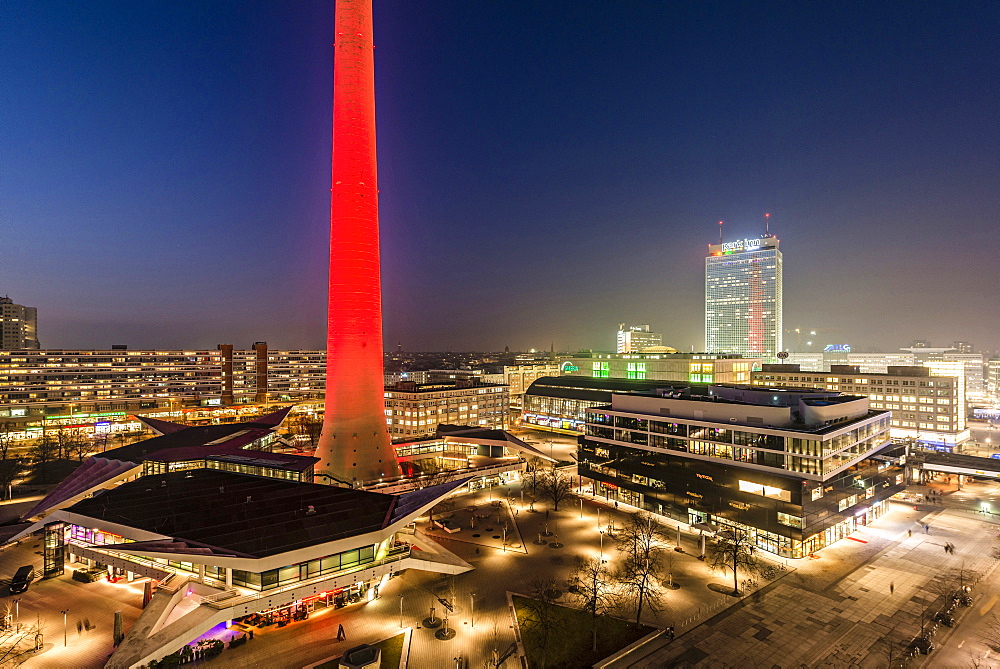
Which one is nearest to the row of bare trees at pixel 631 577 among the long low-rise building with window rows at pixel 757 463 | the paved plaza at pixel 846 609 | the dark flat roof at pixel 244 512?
the paved plaza at pixel 846 609

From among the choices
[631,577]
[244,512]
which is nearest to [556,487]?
[631,577]

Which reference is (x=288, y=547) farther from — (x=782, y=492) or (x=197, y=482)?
(x=782, y=492)

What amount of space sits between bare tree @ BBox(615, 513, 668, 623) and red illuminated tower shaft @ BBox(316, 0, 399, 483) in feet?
99.8

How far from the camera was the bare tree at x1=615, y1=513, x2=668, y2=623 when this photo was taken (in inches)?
1506

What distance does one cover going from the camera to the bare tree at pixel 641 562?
38.2m

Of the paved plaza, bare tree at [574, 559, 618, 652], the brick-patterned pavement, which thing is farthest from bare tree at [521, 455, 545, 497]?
the paved plaza

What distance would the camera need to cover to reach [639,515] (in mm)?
60375

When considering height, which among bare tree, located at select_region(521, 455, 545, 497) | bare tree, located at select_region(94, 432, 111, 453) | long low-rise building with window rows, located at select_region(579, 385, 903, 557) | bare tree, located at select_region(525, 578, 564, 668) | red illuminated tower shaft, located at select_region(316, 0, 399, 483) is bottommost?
bare tree, located at select_region(521, 455, 545, 497)

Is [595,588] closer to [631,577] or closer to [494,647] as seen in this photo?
[494,647]

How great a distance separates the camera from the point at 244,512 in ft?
125

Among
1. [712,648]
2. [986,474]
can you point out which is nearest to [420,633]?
[712,648]

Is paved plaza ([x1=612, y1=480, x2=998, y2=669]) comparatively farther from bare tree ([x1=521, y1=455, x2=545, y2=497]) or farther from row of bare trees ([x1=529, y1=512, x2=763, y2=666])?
bare tree ([x1=521, y1=455, x2=545, y2=497])

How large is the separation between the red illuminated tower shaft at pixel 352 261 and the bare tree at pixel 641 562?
99.8ft

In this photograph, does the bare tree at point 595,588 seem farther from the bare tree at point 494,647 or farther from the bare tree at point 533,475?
the bare tree at point 533,475
